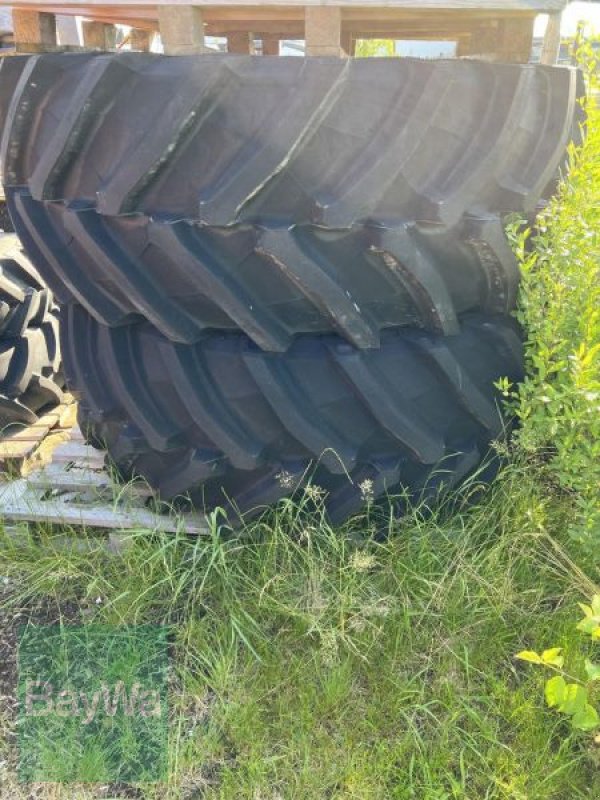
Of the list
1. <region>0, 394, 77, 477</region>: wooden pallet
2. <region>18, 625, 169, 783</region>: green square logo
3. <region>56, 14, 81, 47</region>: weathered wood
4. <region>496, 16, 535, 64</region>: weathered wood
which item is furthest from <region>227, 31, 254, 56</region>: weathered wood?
<region>18, 625, 169, 783</region>: green square logo

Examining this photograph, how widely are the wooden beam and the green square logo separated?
1.24 m

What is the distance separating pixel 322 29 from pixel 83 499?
50.2 inches

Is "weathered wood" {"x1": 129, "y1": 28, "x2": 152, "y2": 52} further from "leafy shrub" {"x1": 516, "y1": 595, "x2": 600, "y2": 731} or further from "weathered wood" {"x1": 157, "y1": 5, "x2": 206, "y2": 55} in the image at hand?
"leafy shrub" {"x1": 516, "y1": 595, "x2": 600, "y2": 731}

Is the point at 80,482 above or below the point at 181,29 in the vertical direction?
below

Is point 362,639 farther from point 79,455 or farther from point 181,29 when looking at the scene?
point 181,29

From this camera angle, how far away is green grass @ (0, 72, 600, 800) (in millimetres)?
1283

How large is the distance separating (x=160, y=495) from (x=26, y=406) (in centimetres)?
100

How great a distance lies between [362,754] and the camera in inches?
51.2

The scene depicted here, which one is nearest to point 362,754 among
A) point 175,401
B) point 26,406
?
point 175,401

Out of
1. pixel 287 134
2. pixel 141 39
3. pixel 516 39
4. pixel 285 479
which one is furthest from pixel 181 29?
pixel 141 39

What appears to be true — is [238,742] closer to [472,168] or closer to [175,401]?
[175,401]

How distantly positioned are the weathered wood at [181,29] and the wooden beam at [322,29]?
222mm

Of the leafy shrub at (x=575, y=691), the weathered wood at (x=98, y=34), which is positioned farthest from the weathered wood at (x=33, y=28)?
the leafy shrub at (x=575, y=691)

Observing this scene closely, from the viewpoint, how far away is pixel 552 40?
4.91 ft
